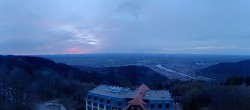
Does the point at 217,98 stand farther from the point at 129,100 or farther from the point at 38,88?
the point at 38,88

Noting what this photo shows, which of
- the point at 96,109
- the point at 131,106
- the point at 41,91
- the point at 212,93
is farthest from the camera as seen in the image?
the point at 41,91

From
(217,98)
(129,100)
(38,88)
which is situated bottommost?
(38,88)

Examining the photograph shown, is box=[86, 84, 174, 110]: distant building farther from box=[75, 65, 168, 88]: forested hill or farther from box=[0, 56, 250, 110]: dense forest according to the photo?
box=[75, 65, 168, 88]: forested hill

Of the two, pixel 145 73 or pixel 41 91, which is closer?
pixel 41 91

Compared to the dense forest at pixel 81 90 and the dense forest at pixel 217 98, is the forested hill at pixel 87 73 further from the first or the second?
the dense forest at pixel 217 98

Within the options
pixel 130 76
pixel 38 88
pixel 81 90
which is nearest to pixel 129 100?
pixel 81 90

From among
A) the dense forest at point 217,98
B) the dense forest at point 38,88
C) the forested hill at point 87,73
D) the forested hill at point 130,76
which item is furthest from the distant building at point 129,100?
the forested hill at point 130,76

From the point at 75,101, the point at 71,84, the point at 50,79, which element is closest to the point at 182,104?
the point at 75,101

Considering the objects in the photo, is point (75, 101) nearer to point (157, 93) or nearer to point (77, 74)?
point (157, 93)
